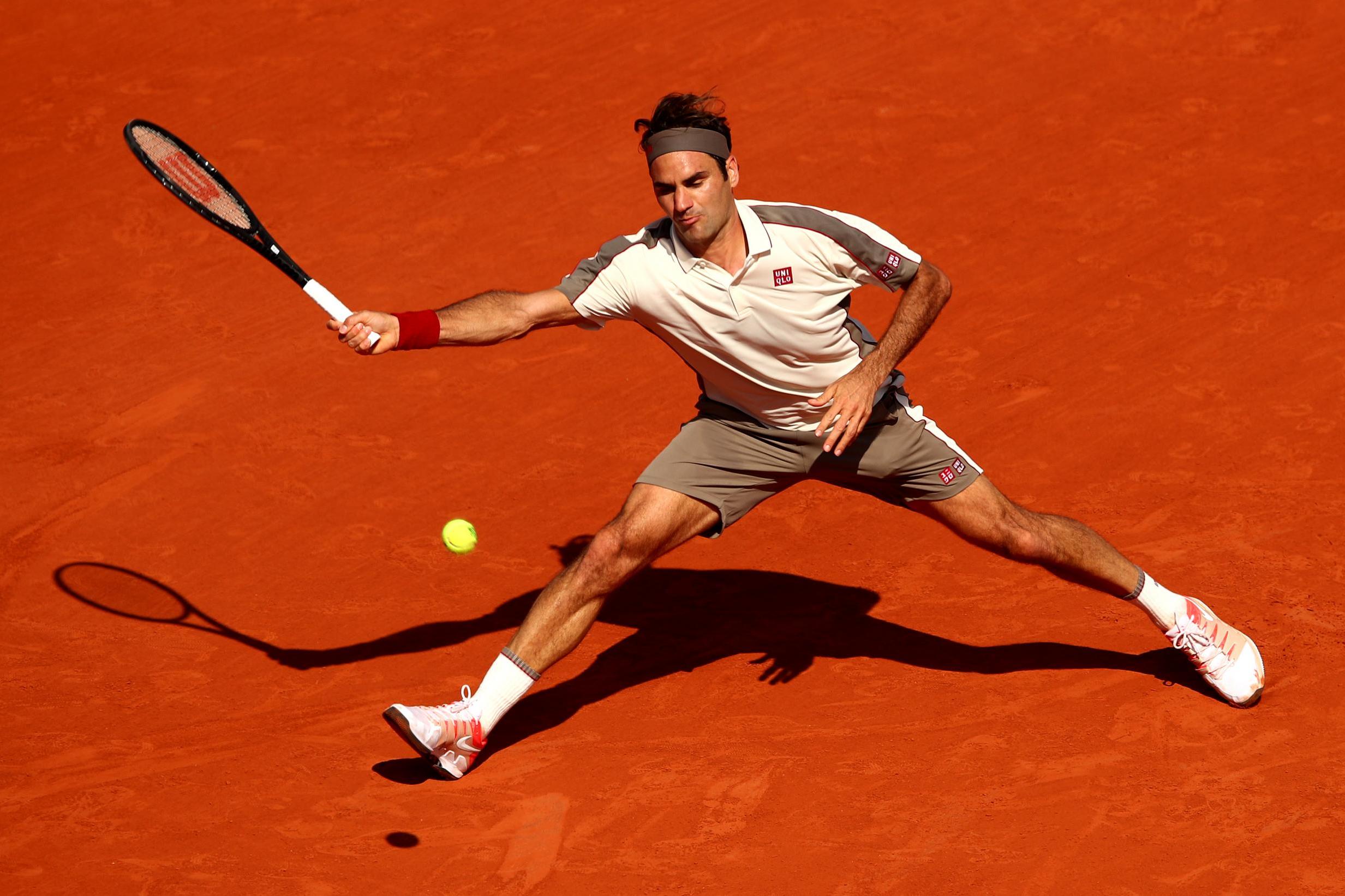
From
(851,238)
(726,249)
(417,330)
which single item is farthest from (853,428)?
(417,330)

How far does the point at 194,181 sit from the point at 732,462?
2.44 metres

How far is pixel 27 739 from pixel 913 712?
340 centimetres

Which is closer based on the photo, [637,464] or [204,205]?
[204,205]

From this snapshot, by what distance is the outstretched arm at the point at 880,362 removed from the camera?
16.5 feet

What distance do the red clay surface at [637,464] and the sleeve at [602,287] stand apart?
1.58m

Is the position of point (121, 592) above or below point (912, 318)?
below

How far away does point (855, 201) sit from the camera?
955cm

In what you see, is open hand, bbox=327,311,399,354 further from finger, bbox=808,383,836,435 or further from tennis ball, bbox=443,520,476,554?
tennis ball, bbox=443,520,476,554

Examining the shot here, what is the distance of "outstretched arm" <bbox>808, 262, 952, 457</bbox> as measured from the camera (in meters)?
5.02

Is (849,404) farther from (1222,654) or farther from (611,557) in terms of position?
(1222,654)

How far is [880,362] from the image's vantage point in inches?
201

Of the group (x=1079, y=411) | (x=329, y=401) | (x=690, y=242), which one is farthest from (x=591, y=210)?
(x=690, y=242)

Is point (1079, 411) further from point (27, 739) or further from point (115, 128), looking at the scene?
point (115, 128)

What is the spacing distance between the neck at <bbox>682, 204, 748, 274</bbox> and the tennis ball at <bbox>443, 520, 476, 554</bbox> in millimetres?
2161
